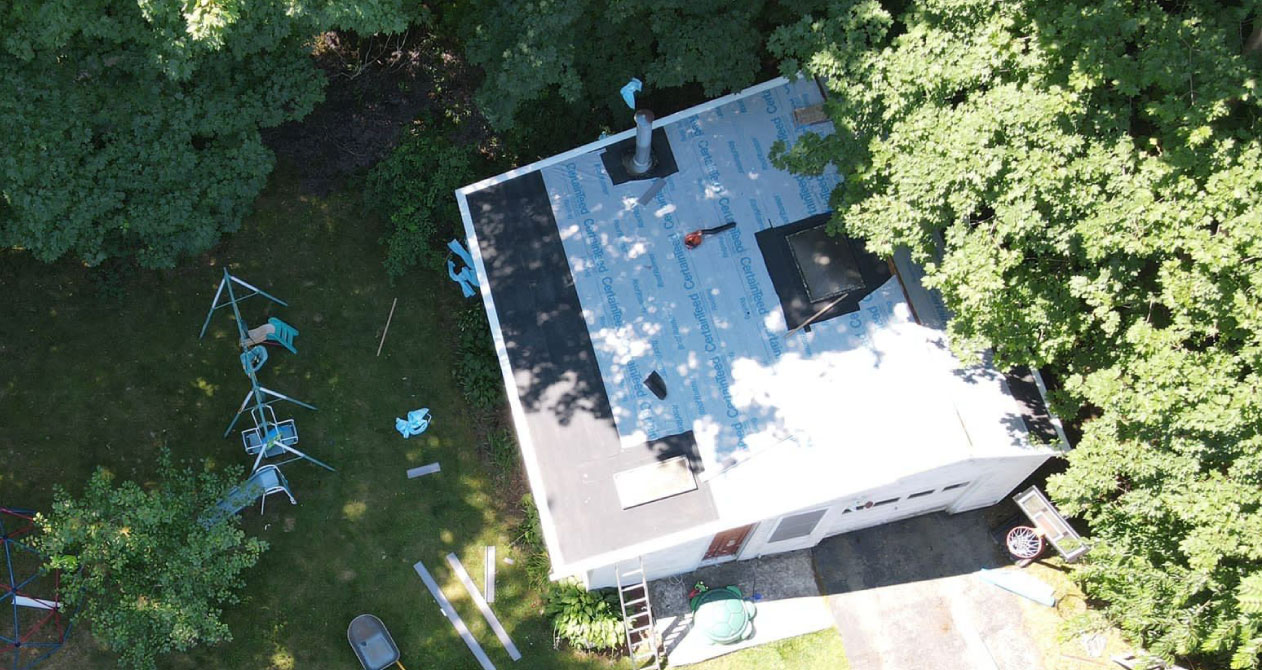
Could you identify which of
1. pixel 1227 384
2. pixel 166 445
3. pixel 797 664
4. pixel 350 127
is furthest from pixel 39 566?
pixel 1227 384

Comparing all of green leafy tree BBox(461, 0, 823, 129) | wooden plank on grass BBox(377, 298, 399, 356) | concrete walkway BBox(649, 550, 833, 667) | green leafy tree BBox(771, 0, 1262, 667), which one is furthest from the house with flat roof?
wooden plank on grass BBox(377, 298, 399, 356)

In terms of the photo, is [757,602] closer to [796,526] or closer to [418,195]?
[796,526]

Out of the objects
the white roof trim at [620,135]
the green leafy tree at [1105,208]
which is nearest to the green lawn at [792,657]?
the green leafy tree at [1105,208]

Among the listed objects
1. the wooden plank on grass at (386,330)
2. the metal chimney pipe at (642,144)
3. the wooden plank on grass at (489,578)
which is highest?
the metal chimney pipe at (642,144)

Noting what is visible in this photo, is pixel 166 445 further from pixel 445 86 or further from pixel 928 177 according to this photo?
pixel 928 177

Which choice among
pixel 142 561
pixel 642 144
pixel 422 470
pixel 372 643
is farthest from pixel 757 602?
pixel 142 561

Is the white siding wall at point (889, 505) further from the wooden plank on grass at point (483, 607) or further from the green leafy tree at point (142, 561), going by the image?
the green leafy tree at point (142, 561)

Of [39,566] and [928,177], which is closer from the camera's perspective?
[928,177]
